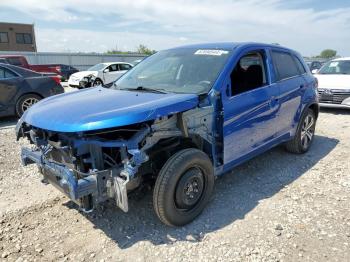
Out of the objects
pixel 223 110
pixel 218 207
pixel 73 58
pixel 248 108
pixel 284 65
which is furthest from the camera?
pixel 73 58

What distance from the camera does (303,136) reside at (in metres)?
5.68

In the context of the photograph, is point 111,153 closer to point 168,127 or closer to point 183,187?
point 168,127

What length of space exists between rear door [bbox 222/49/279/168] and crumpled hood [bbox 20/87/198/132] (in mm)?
630

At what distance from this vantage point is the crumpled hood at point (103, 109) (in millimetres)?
2832

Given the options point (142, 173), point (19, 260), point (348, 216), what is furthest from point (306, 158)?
point (19, 260)

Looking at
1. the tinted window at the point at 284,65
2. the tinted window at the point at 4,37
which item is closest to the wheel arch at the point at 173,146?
the tinted window at the point at 284,65

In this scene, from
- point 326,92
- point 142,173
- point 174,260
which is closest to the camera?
point 174,260

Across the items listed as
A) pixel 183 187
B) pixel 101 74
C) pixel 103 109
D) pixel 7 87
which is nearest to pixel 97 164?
pixel 103 109

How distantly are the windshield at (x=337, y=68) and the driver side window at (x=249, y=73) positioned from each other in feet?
22.5

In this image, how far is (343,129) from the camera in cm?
761

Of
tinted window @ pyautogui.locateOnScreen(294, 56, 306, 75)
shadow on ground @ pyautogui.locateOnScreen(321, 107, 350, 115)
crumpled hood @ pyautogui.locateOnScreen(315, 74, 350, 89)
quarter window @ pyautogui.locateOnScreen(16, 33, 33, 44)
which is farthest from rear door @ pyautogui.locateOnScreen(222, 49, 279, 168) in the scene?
quarter window @ pyautogui.locateOnScreen(16, 33, 33, 44)

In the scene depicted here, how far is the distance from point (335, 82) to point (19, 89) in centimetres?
852

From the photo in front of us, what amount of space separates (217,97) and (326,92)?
6.96 metres

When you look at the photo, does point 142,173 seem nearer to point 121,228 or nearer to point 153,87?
point 121,228
